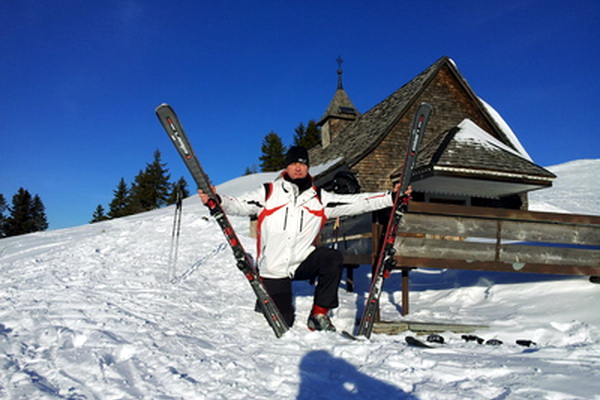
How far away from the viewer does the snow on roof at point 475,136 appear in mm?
12922

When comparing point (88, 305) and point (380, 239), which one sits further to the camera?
point (380, 239)

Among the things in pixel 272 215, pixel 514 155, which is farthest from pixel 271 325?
pixel 514 155

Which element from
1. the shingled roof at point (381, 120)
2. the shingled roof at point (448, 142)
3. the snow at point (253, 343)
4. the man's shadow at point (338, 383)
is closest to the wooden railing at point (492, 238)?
the snow at point (253, 343)

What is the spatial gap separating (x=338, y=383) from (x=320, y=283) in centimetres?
174

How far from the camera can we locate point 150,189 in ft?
165

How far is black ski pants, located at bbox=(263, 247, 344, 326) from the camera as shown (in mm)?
4520

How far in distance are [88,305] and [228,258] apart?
526 centimetres

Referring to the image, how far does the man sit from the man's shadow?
1153 millimetres

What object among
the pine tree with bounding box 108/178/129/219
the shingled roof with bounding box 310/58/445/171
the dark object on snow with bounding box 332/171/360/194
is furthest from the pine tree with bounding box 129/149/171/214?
the dark object on snow with bounding box 332/171/360/194

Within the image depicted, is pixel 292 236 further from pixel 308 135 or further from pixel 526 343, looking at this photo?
pixel 308 135

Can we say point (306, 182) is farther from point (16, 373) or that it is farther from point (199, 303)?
point (16, 373)

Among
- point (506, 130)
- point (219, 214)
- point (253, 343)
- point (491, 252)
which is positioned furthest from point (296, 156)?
point (506, 130)

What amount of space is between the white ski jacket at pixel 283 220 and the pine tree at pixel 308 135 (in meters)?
47.2

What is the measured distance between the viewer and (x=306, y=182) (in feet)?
15.2
